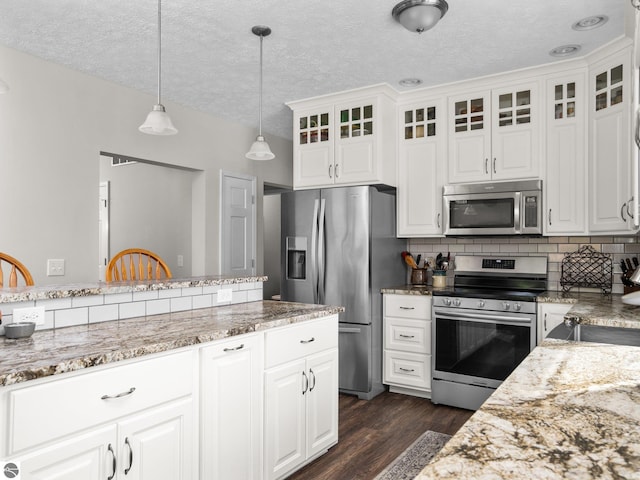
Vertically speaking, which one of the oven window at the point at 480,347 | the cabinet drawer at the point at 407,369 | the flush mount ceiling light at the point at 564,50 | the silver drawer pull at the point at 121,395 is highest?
the flush mount ceiling light at the point at 564,50

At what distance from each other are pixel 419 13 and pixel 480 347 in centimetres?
229

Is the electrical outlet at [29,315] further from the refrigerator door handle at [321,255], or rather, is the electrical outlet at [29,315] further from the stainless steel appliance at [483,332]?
the stainless steel appliance at [483,332]

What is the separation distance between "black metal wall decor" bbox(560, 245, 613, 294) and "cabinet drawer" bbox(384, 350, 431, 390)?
1.25 m

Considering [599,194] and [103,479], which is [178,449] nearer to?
[103,479]

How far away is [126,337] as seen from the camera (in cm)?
179

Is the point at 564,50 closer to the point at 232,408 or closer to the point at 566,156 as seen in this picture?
the point at 566,156

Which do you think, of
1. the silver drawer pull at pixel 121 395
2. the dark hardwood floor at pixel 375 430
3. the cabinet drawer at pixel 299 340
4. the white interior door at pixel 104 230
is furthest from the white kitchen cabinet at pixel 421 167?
the white interior door at pixel 104 230

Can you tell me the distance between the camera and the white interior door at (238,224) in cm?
468

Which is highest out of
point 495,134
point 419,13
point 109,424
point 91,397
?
point 419,13

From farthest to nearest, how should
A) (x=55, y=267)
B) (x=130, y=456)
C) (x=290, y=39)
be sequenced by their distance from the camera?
(x=55, y=267)
(x=290, y=39)
(x=130, y=456)

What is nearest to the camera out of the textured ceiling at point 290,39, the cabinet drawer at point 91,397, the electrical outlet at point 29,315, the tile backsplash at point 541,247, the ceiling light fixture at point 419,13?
the cabinet drawer at point 91,397

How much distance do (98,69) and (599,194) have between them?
3658 mm

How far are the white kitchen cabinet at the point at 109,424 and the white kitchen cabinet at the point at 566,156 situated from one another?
2862 millimetres

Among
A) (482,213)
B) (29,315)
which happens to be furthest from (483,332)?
(29,315)
